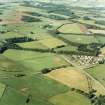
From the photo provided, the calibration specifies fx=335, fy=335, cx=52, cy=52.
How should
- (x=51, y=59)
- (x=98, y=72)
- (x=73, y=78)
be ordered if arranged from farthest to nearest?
1. (x=51, y=59)
2. (x=98, y=72)
3. (x=73, y=78)

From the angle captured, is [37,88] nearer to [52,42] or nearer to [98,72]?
[98,72]

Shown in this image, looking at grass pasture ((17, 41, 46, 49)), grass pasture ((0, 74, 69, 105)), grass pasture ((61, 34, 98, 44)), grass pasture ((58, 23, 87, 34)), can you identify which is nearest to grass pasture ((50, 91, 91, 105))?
grass pasture ((0, 74, 69, 105))

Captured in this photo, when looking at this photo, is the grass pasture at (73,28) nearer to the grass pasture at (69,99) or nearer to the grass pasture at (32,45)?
the grass pasture at (32,45)

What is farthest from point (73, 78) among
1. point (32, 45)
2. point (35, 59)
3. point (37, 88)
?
point (32, 45)

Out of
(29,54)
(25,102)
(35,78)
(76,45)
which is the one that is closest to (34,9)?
(76,45)

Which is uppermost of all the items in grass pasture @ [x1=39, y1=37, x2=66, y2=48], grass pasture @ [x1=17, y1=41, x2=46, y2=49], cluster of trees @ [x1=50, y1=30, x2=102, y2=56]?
grass pasture @ [x1=17, y1=41, x2=46, y2=49]

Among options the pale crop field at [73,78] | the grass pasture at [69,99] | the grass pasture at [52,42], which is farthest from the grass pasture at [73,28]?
the grass pasture at [69,99]

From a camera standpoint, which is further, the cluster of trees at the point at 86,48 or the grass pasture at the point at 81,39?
the grass pasture at the point at 81,39

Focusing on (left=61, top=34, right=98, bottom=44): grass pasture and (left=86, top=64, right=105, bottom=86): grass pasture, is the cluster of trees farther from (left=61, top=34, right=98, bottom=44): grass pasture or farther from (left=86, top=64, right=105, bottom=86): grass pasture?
(left=86, top=64, right=105, bottom=86): grass pasture
